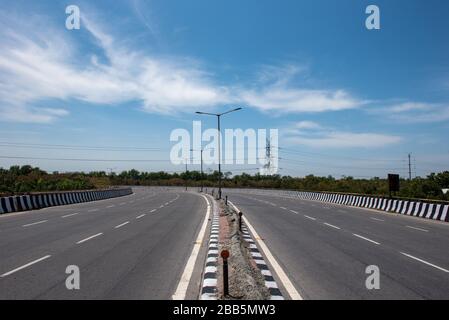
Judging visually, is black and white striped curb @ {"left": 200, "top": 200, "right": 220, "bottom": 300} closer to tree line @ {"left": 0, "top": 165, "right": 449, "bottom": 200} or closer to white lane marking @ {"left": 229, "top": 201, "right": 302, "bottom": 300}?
white lane marking @ {"left": 229, "top": 201, "right": 302, "bottom": 300}

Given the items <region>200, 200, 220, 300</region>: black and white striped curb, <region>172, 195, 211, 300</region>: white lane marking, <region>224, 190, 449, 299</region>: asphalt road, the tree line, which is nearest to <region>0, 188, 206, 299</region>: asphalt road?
<region>172, 195, 211, 300</region>: white lane marking

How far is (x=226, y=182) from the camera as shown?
13262 cm

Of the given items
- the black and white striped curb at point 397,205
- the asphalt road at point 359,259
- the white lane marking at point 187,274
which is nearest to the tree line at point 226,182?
the black and white striped curb at point 397,205

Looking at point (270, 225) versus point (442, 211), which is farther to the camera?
point (442, 211)

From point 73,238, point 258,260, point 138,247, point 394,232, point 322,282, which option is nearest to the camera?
point 322,282

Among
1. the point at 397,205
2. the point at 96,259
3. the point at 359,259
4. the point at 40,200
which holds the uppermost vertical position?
the point at 40,200

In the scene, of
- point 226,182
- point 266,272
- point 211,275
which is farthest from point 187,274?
point 226,182

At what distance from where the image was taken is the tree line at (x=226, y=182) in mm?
56625

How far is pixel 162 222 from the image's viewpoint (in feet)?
69.3

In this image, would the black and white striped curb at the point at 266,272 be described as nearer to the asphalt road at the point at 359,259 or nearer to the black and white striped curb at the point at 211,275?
the asphalt road at the point at 359,259

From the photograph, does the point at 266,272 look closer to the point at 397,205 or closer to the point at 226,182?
the point at 397,205
